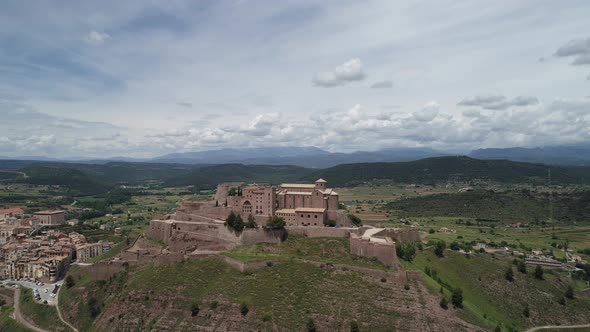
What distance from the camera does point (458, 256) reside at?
7719 centimetres

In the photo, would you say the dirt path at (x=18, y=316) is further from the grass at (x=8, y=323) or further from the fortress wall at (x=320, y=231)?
the fortress wall at (x=320, y=231)

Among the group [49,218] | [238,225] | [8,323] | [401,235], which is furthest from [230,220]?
[49,218]

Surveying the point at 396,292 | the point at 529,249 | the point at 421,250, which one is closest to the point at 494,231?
the point at 529,249

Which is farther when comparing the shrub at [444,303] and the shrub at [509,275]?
the shrub at [509,275]

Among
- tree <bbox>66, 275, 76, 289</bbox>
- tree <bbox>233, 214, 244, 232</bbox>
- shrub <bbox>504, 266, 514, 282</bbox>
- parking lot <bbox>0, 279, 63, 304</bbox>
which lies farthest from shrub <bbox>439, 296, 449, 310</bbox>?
parking lot <bbox>0, 279, 63, 304</bbox>

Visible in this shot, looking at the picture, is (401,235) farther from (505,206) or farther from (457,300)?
(505,206)

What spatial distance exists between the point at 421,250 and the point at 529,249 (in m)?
37.6

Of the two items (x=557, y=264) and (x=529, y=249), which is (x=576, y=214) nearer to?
(x=529, y=249)

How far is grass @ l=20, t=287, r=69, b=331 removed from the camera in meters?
66.6

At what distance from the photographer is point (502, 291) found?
6894 centimetres

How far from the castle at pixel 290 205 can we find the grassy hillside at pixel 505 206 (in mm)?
80726

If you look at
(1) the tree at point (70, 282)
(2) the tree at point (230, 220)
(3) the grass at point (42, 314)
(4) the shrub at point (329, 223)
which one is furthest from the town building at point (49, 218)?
(4) the shrub at point (329, 223)

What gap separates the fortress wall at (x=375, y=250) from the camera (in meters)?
61.5

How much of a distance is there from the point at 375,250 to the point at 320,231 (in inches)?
412
